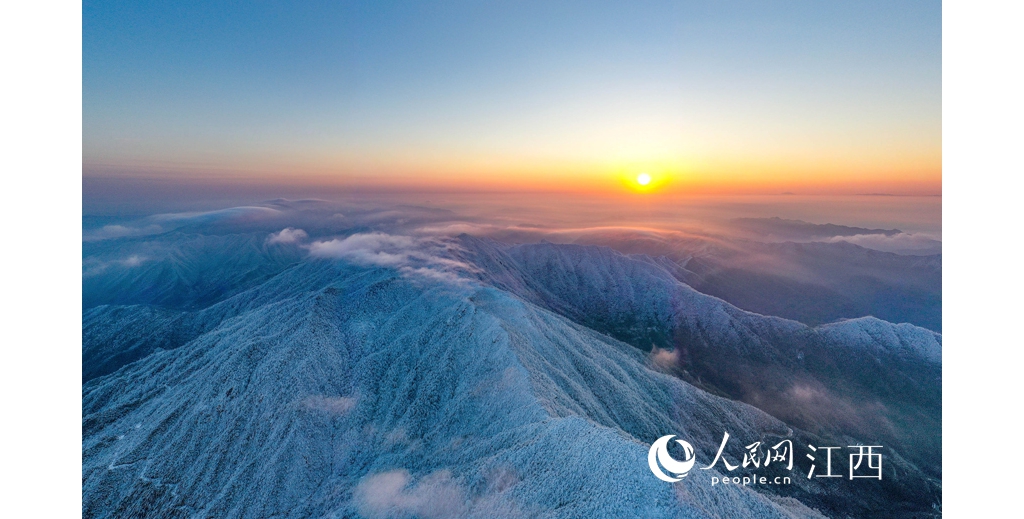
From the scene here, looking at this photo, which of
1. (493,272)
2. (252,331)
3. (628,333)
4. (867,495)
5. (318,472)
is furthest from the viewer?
(493,272)

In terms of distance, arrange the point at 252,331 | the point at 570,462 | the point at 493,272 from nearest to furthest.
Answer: the point at 570,462
the point at 252,331
the point at 493,272

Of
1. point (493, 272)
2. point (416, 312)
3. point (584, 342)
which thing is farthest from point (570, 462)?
point (493, 272)

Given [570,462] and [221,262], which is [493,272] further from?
[221,262]

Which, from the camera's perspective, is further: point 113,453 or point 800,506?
point 113,453

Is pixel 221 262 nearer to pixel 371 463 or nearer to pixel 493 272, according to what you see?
pixel 493 272

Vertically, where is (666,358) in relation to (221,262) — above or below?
below

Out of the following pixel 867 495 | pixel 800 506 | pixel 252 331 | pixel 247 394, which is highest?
pixel 252 331
